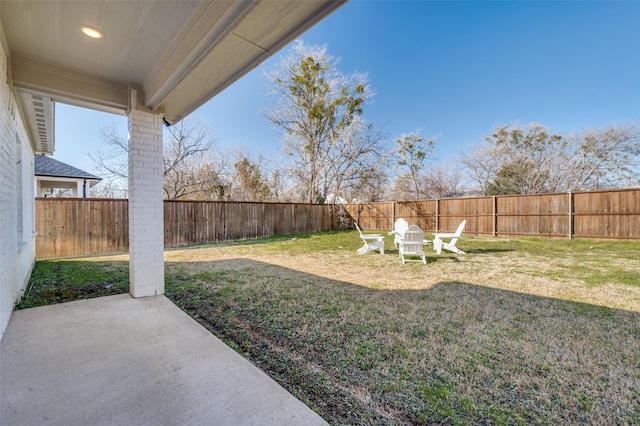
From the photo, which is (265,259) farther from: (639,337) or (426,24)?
(426,24)

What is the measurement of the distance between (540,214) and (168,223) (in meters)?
13.6

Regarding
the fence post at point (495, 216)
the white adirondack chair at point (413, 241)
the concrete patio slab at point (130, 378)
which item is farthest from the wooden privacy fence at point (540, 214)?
the concrete patio slab at point (130, 378)

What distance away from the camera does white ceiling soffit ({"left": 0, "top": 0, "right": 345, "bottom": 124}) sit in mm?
1789

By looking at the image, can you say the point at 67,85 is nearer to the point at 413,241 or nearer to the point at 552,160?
the point at 413,241

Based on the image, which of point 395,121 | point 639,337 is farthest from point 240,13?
point 395,121

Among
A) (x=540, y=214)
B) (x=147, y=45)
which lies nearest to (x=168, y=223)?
(x=147, y=45)

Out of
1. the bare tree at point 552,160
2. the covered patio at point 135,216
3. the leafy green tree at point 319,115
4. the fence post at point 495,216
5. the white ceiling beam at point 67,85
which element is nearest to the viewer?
the covered patio at point 135,216

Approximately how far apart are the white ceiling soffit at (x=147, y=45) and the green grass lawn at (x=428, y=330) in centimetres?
247

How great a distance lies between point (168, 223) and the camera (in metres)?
9.06

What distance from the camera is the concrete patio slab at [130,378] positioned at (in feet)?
4.78

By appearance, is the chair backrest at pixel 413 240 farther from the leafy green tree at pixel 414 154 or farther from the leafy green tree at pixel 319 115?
the leafy green tree at pixel 414 154

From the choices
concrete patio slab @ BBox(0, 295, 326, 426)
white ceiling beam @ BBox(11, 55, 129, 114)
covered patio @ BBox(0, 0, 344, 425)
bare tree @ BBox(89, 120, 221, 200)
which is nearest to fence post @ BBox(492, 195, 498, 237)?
covered patio @ BBox(0, 0, 344, 425)

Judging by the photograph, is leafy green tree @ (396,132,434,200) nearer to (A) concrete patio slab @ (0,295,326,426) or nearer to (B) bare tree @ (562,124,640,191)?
(B) bare tree @ (562,124,640,191)

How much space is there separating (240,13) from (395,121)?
705 inches
